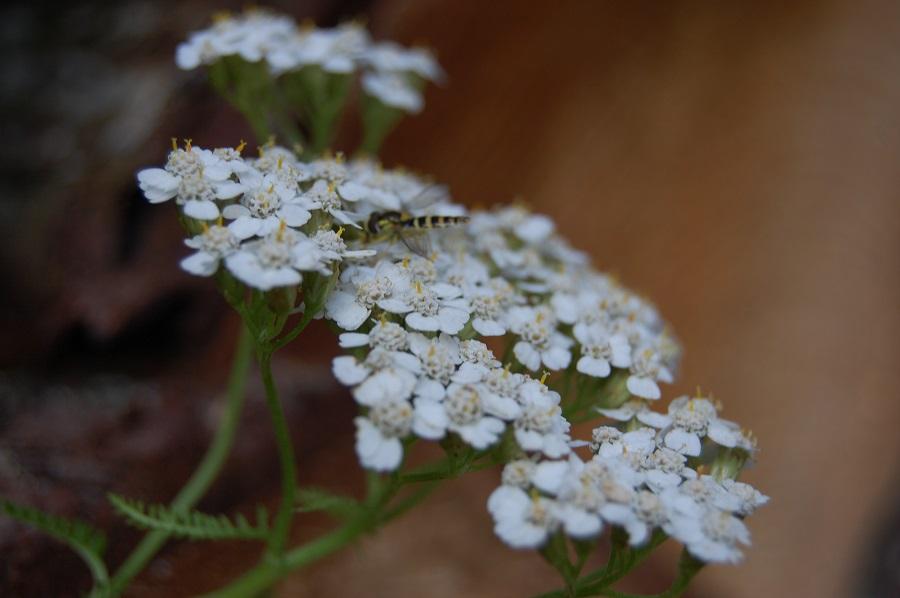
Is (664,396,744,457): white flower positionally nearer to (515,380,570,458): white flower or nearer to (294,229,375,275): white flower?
(515,380,570,458): white flower

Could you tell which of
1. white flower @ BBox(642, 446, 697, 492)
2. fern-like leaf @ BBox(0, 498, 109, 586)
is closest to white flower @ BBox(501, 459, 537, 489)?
white flower @ BBox(642, 446, 697, 492)

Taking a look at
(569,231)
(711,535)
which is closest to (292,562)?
(711,535)

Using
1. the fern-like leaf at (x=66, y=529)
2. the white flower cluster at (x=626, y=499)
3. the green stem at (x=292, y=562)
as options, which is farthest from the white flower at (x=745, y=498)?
the fern-like leaf at (x=66, y=529)

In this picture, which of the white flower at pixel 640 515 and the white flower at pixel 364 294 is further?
the white flower at pixel 364 294

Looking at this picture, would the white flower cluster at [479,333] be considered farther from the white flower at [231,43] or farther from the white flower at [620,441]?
the white flower at [231,43]

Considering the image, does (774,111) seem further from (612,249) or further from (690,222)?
(612,249)
